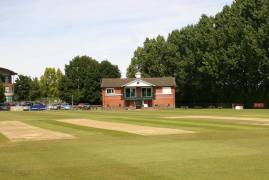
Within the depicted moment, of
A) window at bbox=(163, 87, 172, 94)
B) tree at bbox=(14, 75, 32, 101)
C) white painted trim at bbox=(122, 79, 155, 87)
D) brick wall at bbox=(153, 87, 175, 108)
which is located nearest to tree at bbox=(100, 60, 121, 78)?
white painted trim at bbox=(122, 79, 155, 87)

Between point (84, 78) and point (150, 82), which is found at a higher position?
point (84, 78)

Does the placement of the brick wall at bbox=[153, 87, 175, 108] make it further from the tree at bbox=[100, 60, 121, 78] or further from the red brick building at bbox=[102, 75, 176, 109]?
the tree at bbox=[100, 60, 121, 78]

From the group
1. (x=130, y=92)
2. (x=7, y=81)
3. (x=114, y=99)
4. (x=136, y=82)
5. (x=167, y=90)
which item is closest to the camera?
(x=167, y=90)

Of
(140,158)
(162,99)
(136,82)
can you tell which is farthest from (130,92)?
(140,158)

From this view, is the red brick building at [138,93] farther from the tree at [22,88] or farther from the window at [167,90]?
the tree at [22,88]

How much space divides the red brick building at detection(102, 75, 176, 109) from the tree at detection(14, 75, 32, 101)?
229 ft

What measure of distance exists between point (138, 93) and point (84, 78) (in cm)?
2551

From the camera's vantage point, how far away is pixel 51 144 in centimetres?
2291

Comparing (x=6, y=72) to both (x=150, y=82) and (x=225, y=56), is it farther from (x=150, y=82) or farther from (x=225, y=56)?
(x=225, y=56)

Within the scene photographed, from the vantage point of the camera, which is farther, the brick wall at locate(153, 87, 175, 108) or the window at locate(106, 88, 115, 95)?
the window at locate(106, 88, 115, 95)

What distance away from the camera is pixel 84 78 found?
149000mm

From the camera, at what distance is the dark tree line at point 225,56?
9429 cm

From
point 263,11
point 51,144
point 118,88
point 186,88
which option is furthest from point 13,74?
point 51,144

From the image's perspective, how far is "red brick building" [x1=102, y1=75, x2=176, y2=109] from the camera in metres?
126
